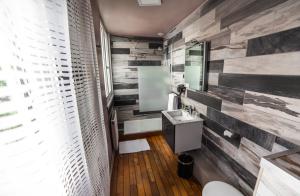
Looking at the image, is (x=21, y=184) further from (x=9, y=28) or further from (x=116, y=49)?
(x=116, y=49)

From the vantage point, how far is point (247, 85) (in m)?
1.24

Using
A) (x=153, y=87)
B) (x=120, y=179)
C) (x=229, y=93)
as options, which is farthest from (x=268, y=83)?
(x=153, y=87)

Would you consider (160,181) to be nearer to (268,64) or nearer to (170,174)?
(170,174)

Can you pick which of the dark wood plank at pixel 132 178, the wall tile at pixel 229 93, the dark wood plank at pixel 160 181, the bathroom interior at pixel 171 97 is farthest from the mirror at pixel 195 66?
the dark wood plank at pixel 132 178

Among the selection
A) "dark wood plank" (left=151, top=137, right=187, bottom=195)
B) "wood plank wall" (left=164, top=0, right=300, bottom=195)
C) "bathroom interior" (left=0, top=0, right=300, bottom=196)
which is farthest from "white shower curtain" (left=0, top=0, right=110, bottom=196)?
"dark wood plank" (left=151, top=137, right=187, bottom=195)

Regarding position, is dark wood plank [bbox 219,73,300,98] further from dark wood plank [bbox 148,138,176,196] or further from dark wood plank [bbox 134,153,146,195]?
dark wood plank [bbox 134,153,146,195]

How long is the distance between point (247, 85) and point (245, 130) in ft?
1.42

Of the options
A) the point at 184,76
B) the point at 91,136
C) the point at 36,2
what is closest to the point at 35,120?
the point at 36,2

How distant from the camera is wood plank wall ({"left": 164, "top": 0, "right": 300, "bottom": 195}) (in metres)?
0.93

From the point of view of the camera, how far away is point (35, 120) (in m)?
0.44

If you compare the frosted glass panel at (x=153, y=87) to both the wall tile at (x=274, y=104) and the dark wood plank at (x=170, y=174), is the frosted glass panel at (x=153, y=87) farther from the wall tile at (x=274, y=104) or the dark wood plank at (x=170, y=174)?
the wall tile at (x=274, y=104)

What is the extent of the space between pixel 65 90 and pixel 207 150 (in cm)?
197

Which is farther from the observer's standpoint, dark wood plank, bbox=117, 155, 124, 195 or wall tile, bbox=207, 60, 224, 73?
dark wood plank, bbox=117, 155, 124, 195

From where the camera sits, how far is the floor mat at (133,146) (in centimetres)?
281
